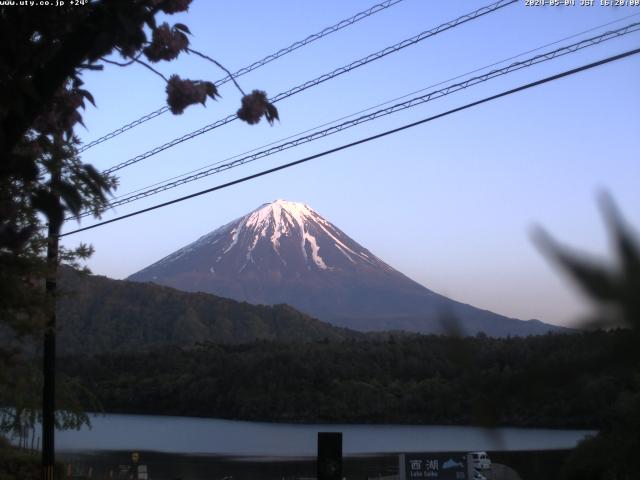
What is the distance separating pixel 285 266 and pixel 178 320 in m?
13.6

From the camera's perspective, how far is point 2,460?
16562 millimetres

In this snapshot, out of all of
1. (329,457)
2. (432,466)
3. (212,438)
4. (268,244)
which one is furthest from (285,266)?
(329,457)

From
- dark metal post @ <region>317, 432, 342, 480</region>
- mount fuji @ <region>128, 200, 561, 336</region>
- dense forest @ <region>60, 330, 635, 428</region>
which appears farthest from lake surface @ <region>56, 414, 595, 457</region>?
mount fuji @ <region>128, 200, 561, 336</region>

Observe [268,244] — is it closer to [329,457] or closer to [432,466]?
[432,466]

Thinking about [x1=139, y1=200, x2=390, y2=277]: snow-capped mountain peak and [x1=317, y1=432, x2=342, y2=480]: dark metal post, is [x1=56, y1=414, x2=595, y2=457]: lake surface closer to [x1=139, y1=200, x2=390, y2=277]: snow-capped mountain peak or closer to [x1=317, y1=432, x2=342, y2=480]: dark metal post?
[x1=317, y1=432, x2=342, y2=480]: dark metal post

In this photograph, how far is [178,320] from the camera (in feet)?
223

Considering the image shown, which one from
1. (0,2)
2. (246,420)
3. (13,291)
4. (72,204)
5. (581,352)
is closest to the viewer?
(581,352)

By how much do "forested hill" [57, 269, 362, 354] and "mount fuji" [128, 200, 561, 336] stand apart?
3170 millimetres

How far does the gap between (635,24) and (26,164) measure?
14.9ft

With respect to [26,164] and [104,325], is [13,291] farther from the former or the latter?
[104,325]

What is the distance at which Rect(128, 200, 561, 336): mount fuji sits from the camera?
64.6 metres

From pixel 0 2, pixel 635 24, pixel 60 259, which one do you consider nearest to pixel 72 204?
pixel 0 2

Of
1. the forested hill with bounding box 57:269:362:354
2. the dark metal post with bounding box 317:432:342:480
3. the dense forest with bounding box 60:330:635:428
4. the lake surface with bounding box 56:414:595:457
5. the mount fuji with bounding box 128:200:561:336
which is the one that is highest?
the mount fuji with bounding box 128:200:561:336

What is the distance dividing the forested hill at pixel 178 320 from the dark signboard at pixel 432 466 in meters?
34.8
